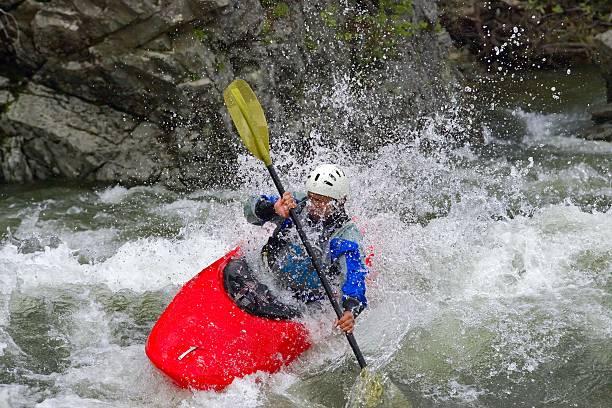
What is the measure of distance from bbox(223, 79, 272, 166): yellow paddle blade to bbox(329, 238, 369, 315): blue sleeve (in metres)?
0.93

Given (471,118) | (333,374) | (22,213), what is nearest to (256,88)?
(22,213)


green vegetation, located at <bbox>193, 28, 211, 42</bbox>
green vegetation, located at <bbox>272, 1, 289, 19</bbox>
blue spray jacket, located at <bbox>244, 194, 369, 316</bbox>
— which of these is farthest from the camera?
green vegetation, located at <bbox>272, 1, 289, 19</bbox>

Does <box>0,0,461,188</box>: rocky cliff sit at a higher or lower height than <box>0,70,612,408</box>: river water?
higher

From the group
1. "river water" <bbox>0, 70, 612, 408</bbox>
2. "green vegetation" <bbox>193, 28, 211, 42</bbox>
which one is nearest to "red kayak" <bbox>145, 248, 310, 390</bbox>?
"river water" <bbox>0, 70, 612, 408</bbox>

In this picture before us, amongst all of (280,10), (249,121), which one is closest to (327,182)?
(249,121)

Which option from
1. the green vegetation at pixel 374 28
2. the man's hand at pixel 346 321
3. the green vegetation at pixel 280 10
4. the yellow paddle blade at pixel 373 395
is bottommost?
the yellow paddle blade at pixel 373 395

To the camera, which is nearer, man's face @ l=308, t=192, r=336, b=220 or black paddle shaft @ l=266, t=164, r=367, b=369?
black paddle shaft @ l=266, t=164, r=367, b=369

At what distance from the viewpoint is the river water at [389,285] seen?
5.00 metres

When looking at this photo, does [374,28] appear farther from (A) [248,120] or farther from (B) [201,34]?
(A) [248,120]

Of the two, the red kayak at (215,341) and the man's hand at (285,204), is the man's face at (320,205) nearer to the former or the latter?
the man's hand at (285,204)

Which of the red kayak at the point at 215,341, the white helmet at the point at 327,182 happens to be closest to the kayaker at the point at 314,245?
the white helmet at the point at 327,182

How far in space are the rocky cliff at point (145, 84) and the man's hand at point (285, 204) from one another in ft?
11.9

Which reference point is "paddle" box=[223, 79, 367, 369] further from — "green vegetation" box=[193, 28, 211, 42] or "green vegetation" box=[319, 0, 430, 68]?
"green vegetation" box=[319, 0, 430, 68]

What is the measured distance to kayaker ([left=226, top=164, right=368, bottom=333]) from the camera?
4.93 m
